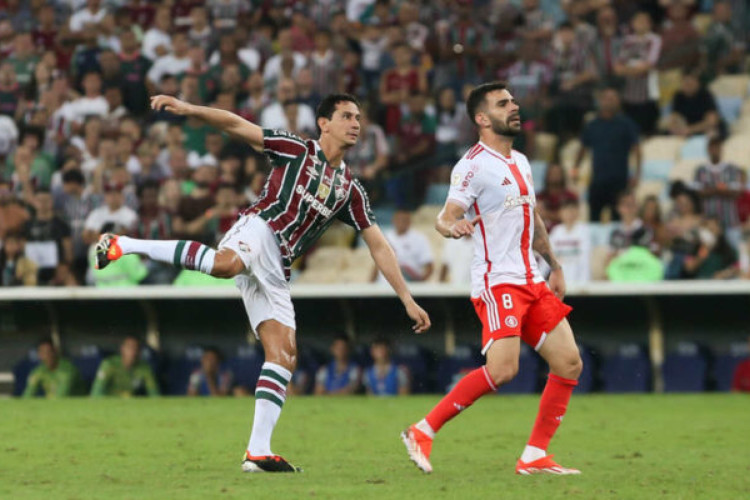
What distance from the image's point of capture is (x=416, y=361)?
653 inches

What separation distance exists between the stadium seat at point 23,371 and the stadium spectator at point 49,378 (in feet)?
0.29

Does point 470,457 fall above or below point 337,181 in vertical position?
below

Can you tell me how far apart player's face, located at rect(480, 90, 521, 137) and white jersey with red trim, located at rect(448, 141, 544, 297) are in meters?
0.18

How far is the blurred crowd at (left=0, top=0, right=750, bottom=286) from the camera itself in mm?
16359

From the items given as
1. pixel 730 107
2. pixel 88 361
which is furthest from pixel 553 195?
pixel 88 361

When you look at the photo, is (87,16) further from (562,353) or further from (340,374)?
(562,353)

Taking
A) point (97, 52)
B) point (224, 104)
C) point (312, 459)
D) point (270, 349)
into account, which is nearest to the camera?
point (270, 349)

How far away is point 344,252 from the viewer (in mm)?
17422

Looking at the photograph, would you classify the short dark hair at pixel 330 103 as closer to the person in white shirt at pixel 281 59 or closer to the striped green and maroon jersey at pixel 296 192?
the striped green and maroon jersey at pixel 296 192

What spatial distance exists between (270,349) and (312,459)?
1.32 m

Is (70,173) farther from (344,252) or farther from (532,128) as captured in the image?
(532,128)

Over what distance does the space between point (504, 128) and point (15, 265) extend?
9.93m

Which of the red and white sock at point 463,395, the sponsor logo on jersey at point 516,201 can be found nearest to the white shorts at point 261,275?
the red and white sock at point 463,395

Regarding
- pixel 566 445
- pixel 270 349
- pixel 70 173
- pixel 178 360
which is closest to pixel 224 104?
pixel 70 173
